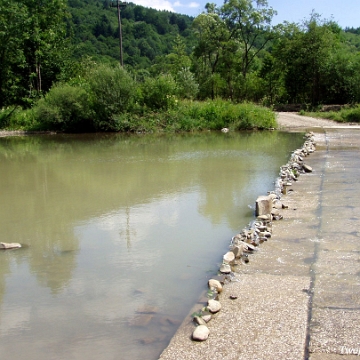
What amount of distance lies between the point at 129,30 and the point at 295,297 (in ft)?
300

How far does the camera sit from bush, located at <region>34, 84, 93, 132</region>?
94.8 ft

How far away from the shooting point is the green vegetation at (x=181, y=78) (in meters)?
28.7

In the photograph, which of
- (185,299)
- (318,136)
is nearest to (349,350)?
(185,299)

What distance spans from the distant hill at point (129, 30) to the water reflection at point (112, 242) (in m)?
56.5

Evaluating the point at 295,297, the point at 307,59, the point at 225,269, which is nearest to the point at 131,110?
the point at 307,59

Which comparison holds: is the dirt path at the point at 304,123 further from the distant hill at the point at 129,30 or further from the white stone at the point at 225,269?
the distant hill at the point at 129,30

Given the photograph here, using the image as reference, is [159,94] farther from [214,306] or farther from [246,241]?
[214,306]

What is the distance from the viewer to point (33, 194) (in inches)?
468

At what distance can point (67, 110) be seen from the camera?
95.1 ft

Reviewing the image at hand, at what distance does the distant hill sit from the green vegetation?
3060 centimetres

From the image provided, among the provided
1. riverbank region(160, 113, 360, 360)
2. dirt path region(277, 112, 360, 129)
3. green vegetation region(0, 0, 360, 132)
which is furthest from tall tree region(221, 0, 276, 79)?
riverbank region(160, 113, 360, 360)

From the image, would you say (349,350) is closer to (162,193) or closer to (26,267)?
(26,267)

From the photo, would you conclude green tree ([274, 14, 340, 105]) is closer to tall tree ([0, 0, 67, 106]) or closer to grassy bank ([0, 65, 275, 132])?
grassy bank ([0, 65, 275, 132])

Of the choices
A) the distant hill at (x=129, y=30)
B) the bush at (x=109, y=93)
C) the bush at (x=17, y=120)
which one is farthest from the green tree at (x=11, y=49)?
the distant hill at (x=129, y=30)
